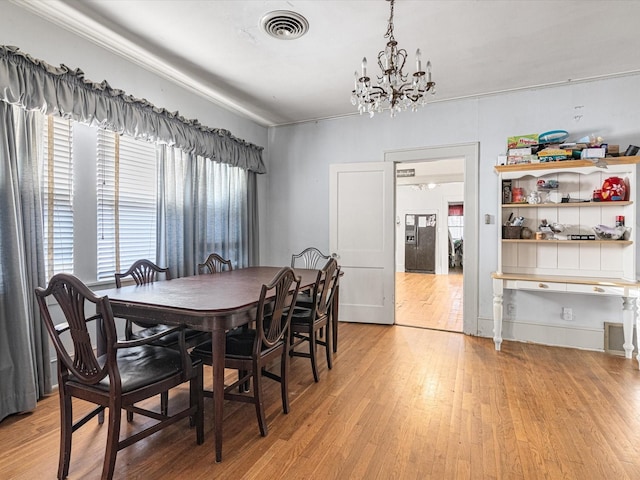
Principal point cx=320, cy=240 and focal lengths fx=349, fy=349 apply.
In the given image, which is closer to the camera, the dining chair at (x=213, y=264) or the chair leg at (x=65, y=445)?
the chair leg at (x=65, y=445)

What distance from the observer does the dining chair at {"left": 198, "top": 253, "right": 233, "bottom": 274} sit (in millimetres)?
3464

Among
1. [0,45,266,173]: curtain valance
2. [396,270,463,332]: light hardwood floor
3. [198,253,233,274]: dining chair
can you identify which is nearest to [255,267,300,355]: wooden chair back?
[198,253,233,274]: dining chair

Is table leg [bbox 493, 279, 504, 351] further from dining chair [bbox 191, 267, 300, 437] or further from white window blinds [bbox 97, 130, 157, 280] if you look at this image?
white window blinds [bbox 97, 130, 157, 280]

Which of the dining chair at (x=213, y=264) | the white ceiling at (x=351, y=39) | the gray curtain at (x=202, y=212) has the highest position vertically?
the white ceiling at (x=351, y=39)

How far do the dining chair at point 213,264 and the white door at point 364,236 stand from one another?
1490 mm

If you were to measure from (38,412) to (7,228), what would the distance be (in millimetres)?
1213

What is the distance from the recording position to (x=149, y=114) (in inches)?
123

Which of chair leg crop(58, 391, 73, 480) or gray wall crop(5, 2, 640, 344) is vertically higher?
gray wall crop(5, 2, 640, 344)

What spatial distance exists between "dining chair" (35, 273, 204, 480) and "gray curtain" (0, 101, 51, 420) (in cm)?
79

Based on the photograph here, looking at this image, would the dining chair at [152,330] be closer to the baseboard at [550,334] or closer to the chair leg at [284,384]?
the chair leg at [284,384]

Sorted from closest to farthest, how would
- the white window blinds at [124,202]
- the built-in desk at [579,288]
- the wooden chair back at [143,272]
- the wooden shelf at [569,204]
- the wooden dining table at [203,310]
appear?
the wooden dining table at [203,310], the wooden chair back at [143,272], the white window blinds at [124,202], the built-in desk at [579,288], the wooden shelf at [569,204]

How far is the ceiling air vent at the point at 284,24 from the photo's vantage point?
8.11 feet

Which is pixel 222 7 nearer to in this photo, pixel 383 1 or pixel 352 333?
pixel 383 1

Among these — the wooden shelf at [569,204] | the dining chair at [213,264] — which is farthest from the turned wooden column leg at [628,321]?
the dining chair at [213,264]
